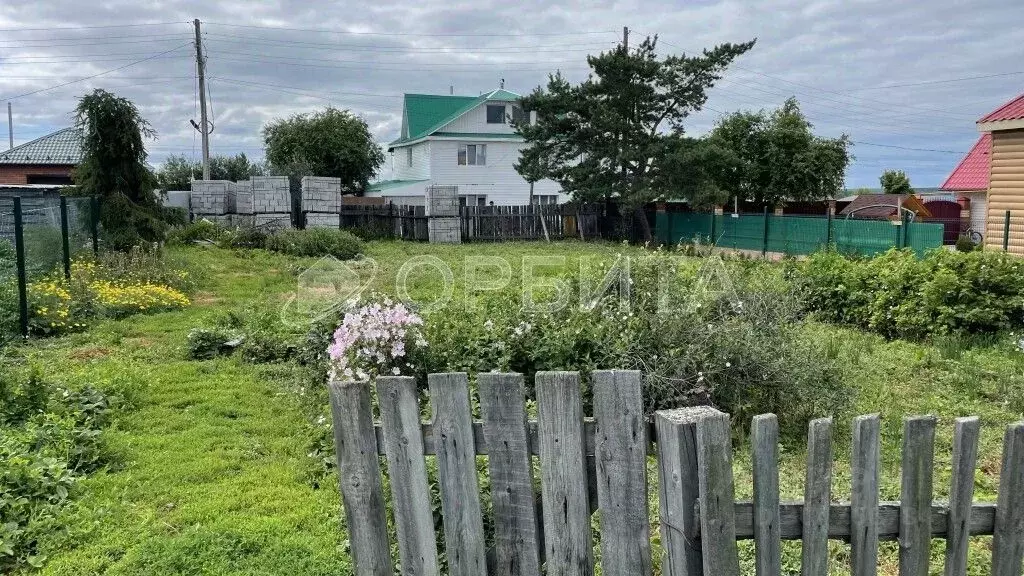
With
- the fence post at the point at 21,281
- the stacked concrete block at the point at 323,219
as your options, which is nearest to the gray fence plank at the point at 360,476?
the fence post at the point at 21,281

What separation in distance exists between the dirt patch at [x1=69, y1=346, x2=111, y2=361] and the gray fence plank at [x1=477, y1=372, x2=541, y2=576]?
6.48 metres

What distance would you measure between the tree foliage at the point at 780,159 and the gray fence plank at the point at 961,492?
1231 inches

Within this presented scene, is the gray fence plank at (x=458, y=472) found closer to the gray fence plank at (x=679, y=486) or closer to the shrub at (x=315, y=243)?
the gray fence plank at (x=679, y=486)

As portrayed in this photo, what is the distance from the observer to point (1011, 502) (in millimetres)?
2309

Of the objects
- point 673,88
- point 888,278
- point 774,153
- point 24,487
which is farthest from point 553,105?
point 24,487

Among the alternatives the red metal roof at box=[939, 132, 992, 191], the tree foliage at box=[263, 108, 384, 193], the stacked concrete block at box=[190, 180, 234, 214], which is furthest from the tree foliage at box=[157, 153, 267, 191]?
the red metal roof at box=[939, 132, 992, 191]

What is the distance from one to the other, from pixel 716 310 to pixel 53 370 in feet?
18.6

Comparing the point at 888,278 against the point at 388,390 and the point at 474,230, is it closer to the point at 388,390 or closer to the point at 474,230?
the point at 388,390

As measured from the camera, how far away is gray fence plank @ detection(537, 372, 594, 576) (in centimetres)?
215

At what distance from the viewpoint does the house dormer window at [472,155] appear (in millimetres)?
37906

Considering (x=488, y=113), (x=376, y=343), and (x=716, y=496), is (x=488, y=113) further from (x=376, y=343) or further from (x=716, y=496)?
(x=716, y=496)

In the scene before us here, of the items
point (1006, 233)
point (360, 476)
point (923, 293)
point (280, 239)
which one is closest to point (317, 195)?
point (280, 239)

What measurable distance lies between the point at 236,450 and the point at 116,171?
1202 cm

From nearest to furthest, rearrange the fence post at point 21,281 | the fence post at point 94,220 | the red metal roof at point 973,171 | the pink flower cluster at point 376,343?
the pink flower cluster at point 376,343 → the fence post at point 21,281 → the fence post at point 94,220 → the red metal roof at point 973,171
